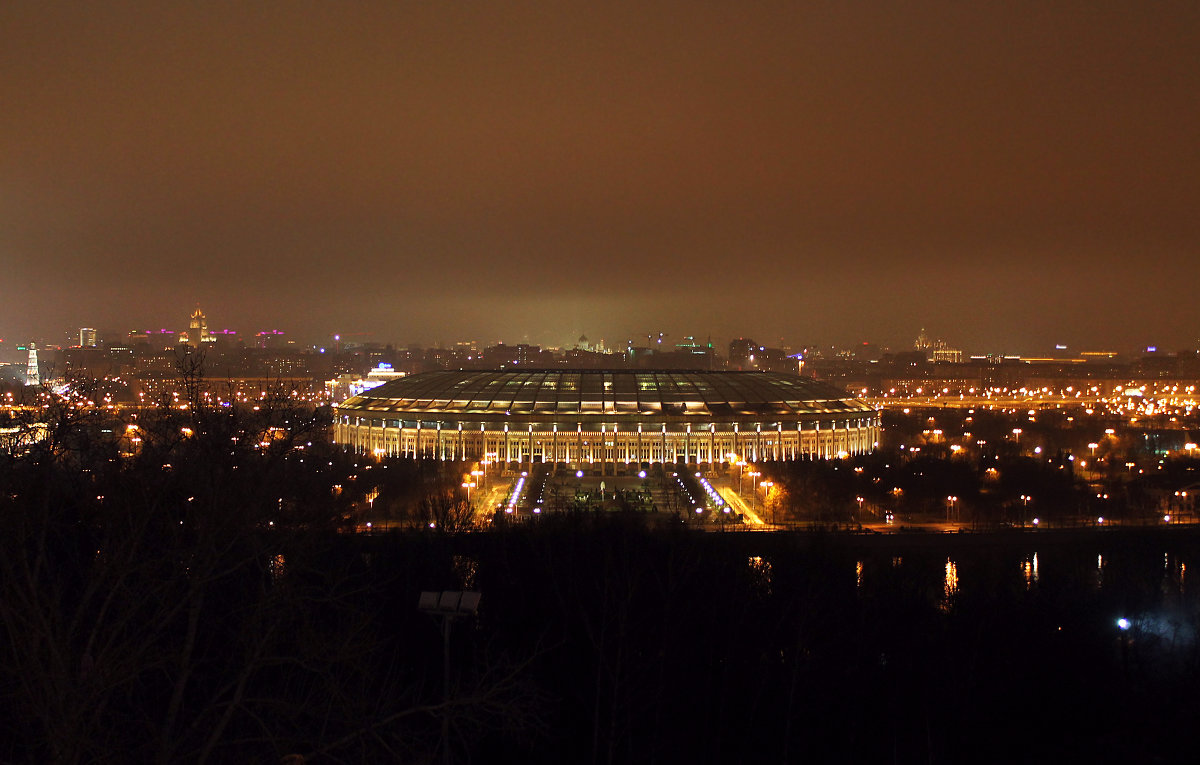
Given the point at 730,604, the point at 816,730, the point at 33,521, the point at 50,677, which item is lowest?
the point at 816,730

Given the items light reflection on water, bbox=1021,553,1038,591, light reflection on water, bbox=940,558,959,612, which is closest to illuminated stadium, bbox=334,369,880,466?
light reflection on water, bbox=1021,553,1038,591

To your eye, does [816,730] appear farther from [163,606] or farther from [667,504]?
[667,504]

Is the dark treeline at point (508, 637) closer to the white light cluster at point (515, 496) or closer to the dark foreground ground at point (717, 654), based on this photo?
the dark foreground ground at point (717, 654)

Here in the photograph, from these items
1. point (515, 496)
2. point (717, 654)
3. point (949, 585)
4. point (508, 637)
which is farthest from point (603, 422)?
point (717, 654)

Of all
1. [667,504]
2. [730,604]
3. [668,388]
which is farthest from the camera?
[668,388]

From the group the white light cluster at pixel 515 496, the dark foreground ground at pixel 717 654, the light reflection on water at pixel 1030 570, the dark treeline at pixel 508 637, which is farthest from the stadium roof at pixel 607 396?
the dark foreground ground at pixel 717 654

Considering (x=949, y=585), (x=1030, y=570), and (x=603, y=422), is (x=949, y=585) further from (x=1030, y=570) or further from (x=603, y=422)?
(x=603, y=422)

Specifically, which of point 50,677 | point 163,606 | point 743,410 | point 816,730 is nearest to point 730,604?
point 816,730
